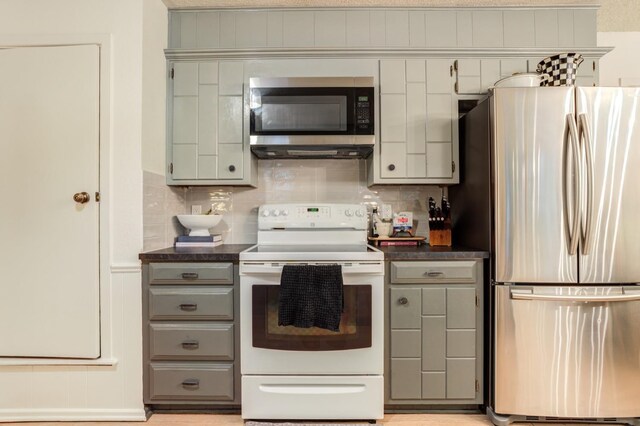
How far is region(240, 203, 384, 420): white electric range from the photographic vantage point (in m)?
1.83

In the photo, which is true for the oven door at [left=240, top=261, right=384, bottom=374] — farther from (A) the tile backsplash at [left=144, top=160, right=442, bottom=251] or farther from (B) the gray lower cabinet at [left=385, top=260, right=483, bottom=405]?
(A) the tile backsplash at [left=144, top=160, right=442, bottom=251]

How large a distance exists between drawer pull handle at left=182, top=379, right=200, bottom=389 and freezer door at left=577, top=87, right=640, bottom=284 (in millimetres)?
2099

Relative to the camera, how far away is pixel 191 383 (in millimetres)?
1895

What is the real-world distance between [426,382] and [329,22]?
2342 mm

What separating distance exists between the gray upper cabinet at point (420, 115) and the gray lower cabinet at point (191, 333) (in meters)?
1.32

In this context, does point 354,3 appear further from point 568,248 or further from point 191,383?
point 191,383

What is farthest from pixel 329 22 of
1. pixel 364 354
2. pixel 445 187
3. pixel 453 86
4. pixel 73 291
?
pixel 73 291

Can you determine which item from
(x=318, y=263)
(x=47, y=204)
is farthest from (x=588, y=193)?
(x=47, y=204)

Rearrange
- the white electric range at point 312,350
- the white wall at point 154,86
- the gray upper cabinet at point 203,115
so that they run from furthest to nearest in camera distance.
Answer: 1. the gray upper cabinet at point 203,115
2. the white wall at point 154,86
3. the white electric range at point 312,350

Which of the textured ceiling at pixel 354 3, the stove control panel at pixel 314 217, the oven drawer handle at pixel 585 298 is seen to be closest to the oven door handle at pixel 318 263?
the stove control panel at pixel 314 217

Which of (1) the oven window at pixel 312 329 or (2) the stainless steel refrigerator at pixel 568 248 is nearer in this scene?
(2) the stainless steel refrigerator at pixel 568 248

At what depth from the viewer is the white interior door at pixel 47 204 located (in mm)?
1895

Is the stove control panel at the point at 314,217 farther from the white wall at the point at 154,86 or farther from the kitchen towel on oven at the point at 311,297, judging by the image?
the white wall at the point at 154,86

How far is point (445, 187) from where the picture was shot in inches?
99.9
